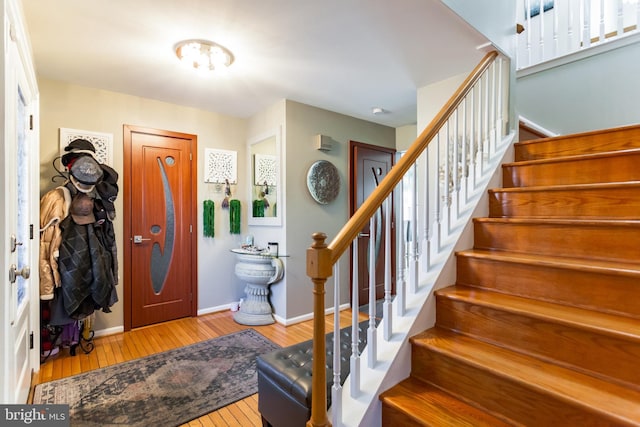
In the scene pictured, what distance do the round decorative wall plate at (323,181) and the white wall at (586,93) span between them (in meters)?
2.09

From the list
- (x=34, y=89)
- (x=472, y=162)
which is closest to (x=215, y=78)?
(x=34, y=89)

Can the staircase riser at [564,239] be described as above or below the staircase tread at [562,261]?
above

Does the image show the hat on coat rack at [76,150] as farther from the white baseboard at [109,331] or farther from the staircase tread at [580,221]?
the staircase tread at [580,221]

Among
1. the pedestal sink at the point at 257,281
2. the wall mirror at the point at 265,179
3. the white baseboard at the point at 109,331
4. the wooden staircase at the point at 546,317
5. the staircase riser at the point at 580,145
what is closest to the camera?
the wooden staircase at the point at 546,317

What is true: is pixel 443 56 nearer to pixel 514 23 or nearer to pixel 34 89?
pixel 514 23

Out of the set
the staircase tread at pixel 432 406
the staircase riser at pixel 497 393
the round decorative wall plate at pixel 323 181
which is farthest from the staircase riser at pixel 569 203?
the round decorative wall plate at pixel 323 181

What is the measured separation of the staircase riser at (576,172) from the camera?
1.66 metres

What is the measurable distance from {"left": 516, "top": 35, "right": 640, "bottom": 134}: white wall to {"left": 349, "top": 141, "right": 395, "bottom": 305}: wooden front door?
1754mm

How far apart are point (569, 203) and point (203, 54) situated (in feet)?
8.56

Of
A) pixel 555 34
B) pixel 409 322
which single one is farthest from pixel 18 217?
pixel 555 34

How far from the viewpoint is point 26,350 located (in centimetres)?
208

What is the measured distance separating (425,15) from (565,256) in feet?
5.44

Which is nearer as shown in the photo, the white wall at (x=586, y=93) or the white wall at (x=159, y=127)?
the white wall at (x=586, y=93)

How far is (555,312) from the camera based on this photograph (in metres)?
1.28
